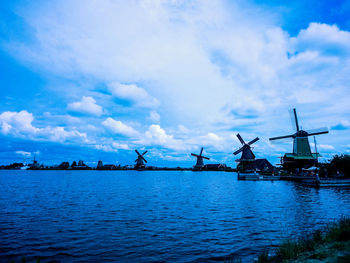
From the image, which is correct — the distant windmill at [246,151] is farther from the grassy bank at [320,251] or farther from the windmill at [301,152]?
the grassy bank at [320,251]

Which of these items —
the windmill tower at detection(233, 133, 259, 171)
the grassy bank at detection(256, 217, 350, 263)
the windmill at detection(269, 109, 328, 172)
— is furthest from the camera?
the windmill tower at detection(233, 133, 259, 171)

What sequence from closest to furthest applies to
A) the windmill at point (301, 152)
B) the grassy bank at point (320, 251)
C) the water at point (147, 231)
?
the grassy bank at point (320, 251) → the water at point (147, 231) → the windmill at point (301, 152)

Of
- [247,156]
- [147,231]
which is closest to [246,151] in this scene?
[247,156]

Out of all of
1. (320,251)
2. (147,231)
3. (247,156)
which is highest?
(247,156)

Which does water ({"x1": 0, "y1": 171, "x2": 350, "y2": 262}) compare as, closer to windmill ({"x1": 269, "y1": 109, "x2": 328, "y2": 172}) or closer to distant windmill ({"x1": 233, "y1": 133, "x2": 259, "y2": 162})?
windmill ({"x1": 269, "y1": 109, "x2": 328, "y2": 172})

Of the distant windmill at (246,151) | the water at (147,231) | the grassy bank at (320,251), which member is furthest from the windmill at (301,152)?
the grassy bank at (320,251)

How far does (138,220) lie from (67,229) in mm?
5705

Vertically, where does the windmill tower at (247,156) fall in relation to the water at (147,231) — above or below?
above

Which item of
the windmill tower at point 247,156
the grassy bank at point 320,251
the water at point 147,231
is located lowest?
the water at point 147,231

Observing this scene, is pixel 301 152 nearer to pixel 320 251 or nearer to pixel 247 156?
pixel 247 156

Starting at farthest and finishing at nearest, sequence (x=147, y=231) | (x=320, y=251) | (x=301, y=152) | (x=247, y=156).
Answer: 1. (x=247, y=156)
2. (x=301, y=152)
3. (x=147, y=231)
4. (x=320, y=251)

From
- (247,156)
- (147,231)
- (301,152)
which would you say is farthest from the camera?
(247,156)

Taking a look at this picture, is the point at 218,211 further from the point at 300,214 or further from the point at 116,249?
the point at 116,249

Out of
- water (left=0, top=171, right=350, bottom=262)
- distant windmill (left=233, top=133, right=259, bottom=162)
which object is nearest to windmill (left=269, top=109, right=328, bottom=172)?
distant windmill (left=233, top=133, right=259, bottom=162)
